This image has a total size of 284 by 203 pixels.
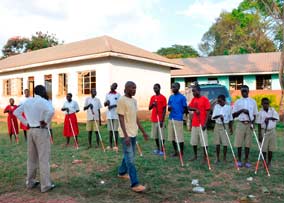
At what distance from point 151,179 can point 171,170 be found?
0.83m

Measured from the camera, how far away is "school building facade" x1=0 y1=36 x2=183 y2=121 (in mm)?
16828

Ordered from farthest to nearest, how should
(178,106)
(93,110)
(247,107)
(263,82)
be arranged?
(263,82), (93,110), (178,106), (247,107)

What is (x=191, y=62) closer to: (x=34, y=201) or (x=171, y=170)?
(x=171, y=170)

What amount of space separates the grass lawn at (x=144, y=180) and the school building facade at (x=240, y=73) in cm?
1877

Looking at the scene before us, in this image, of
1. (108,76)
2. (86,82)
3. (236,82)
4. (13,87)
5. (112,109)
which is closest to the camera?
(112,109)

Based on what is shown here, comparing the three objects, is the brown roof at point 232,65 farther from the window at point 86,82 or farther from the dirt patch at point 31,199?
the dirt patch at point 31,199

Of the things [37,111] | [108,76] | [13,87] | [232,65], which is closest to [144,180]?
[37,111]

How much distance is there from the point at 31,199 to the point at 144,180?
2056mm

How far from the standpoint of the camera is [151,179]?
656cm

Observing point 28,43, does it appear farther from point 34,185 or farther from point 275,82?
point 34,185

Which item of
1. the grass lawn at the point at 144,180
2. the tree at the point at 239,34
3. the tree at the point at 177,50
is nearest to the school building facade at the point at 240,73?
the tree at the point at 239,34

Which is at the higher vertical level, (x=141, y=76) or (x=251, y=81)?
(x=251, y=81)

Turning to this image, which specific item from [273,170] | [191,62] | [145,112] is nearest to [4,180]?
[273,170]

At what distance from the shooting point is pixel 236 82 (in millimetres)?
28391
